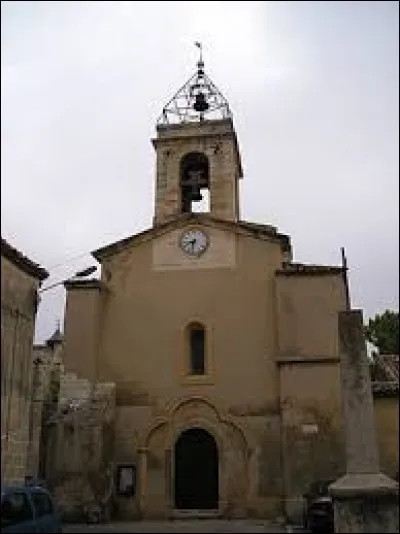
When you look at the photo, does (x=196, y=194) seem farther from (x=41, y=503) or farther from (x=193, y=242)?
(x=41, y=503)

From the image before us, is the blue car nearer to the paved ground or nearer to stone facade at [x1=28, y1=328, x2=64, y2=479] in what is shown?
the paved ground

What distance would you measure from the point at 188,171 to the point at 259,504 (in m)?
10.8

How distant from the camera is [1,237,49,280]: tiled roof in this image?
10.1 m

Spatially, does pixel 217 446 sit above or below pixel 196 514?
above

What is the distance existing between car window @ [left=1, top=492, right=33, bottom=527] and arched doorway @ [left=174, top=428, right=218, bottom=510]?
8623 mm

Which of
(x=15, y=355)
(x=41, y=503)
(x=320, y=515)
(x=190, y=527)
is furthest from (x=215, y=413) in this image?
(x=41, y=503)

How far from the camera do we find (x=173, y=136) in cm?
2166

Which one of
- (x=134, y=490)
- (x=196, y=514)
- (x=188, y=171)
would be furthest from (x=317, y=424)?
(x=188, y=171)

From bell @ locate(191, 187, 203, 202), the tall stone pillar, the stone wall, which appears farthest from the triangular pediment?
the tall stone pillar

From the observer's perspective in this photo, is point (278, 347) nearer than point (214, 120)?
Yes

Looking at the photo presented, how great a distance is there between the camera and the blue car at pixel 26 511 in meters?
8.70

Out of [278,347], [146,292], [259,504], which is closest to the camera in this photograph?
[259,504]

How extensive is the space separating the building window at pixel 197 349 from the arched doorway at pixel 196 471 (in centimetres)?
169

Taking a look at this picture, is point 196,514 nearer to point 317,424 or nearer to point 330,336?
point 317,424
